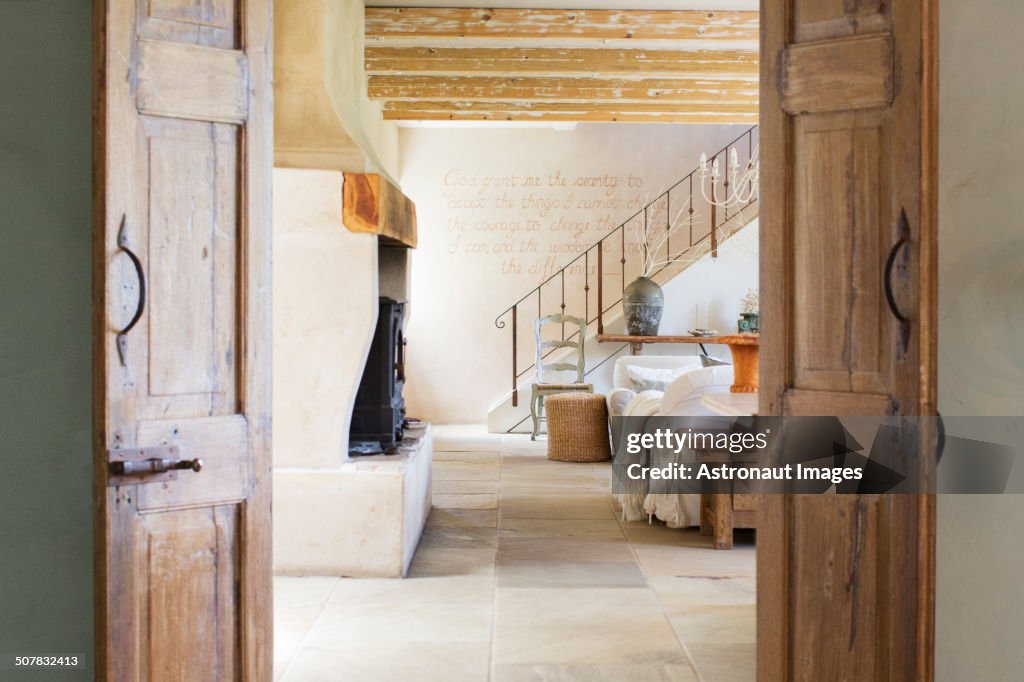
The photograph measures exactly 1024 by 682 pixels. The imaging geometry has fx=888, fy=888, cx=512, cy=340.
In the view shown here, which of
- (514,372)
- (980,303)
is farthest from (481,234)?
(980,303)

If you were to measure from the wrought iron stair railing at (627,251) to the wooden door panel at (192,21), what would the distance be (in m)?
7.19

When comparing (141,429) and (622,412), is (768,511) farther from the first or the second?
(622,412)

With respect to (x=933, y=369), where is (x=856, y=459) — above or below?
below

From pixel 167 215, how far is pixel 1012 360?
1.82 meters

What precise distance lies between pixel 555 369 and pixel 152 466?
6.67 metres

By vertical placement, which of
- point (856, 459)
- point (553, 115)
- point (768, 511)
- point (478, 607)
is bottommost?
point (478, 607)

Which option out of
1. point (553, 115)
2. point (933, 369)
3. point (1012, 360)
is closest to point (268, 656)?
point (933, 369)

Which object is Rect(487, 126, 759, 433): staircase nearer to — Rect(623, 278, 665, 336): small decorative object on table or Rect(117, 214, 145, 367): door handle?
Rect(623, 278, 665, 336): small decorative object on table

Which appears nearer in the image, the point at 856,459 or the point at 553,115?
the point at 856,459

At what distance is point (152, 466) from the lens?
6.15 ft

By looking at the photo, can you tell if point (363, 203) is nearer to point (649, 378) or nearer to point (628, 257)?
point (649, 378)

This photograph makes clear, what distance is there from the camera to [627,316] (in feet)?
27.6

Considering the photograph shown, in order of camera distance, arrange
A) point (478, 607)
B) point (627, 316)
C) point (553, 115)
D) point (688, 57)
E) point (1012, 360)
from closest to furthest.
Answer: point (1012, 360) < point (478, 607) < point (688, 57) < point (553, 115) < point (627, 316)

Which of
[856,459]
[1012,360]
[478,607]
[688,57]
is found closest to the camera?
[1012,360]
